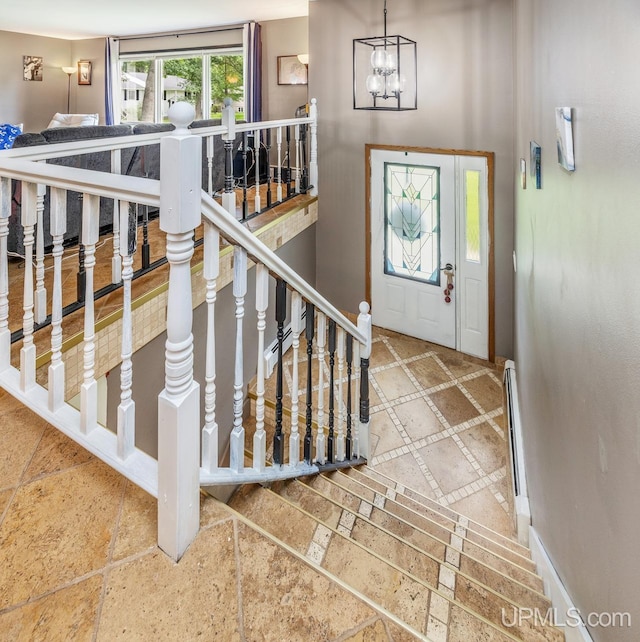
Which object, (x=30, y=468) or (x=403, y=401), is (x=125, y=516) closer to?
(x=30, y=468)

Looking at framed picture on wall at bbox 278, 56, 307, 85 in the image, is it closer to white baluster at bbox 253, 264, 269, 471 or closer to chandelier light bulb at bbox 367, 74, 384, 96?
chandelier light bulb at bbox 367, 74, 384, 96

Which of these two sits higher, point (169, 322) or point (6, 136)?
point (6, 136)

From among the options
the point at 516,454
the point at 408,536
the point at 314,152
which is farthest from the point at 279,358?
the point at 314,152

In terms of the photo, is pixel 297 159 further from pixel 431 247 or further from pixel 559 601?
pixel 559 601

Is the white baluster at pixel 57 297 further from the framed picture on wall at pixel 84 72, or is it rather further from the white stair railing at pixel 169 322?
the framed picture on wall at pixel 84 72

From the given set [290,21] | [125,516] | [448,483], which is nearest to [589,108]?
[125,516]

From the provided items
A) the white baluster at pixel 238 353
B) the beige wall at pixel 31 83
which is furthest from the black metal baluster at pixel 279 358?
the beige wall at pixel 31 83

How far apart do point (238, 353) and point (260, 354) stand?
0.32ft

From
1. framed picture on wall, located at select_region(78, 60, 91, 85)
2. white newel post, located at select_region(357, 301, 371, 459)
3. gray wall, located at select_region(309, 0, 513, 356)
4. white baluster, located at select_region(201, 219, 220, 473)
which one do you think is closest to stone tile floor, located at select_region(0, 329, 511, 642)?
white baluster, located at select_region(201, 219, 220, 473)

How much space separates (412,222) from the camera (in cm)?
481

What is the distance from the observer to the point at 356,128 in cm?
480

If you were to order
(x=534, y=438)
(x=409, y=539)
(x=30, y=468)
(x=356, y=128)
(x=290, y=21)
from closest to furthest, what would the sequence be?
(x=30, y=468) < (x=409, y=539) < (x=534, y=438) < (x=356, y=128) < (x=290, y=21)

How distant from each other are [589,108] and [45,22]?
8166 millimetres

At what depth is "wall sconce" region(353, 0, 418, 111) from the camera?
12.5 ft
